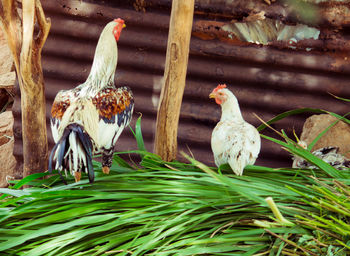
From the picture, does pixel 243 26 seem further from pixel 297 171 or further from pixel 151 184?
pixel 151 184

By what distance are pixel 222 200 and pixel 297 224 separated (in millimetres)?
233

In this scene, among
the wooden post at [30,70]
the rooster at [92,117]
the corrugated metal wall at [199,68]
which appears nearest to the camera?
the rooster at [92,117]

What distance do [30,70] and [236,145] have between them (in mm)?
816

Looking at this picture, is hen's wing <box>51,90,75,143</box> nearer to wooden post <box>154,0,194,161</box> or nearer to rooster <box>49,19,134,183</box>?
rooster <box>49,19,134,183</box>

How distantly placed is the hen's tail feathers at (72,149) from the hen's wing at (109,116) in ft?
0.31

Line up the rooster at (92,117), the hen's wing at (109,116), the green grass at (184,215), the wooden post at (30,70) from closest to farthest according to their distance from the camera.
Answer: the green grass at (184,215)
the rooster at (92,117)
the hen's wing at (109,116)
the wooden post at (30,70)

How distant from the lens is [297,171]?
1417mm

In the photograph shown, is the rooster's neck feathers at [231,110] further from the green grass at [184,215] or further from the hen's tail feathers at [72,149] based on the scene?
the hen's tail feathers at [72,149]

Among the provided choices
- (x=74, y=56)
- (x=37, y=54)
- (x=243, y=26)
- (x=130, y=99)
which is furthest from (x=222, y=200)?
(x=74, y=56)

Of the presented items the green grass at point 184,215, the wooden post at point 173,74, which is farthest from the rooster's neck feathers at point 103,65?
the green grass at point 184,215

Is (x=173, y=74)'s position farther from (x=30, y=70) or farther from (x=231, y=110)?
(x=30, y=70)

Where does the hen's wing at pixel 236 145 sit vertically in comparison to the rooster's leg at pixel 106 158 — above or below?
above

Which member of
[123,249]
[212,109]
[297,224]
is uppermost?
[212,109]

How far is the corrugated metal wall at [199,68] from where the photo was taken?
2047 millimetres
